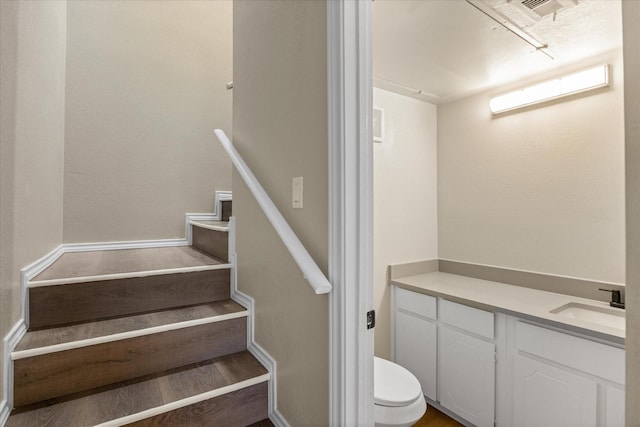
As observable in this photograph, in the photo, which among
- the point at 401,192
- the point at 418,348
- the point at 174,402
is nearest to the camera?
the point at 174,402

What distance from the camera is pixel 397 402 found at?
1.56m

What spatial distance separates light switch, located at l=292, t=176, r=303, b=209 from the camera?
1176mm

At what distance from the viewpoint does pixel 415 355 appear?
95.7 inches

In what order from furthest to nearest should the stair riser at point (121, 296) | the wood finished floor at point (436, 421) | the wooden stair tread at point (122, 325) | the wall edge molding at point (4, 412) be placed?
1. the wood finished floor at point (436, 421)
2. the stair riser at point (121, 296)
3. the wooden stair tread at point (122, 325)
4. the wall edge molding at point (4, 412)

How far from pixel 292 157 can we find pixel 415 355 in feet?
6.39

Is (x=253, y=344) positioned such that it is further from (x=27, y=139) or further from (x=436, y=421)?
(x=436, y=421)

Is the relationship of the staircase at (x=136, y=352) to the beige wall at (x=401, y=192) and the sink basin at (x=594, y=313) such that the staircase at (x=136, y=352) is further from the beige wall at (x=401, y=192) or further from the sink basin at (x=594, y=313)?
the sink basin at (x=594, y=313)

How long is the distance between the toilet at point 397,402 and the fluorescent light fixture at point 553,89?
80.9 inches

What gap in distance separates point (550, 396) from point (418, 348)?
85 centimetres

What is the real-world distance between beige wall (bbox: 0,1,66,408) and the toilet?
1.58 meters

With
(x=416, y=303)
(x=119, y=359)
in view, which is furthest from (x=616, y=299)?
(x=119, y=359)

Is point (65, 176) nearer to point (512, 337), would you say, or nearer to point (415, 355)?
point (415, 355)

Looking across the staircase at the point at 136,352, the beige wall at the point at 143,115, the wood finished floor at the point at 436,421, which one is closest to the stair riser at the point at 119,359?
the staircase at the point at 136,352

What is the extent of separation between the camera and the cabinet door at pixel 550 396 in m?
1.59
